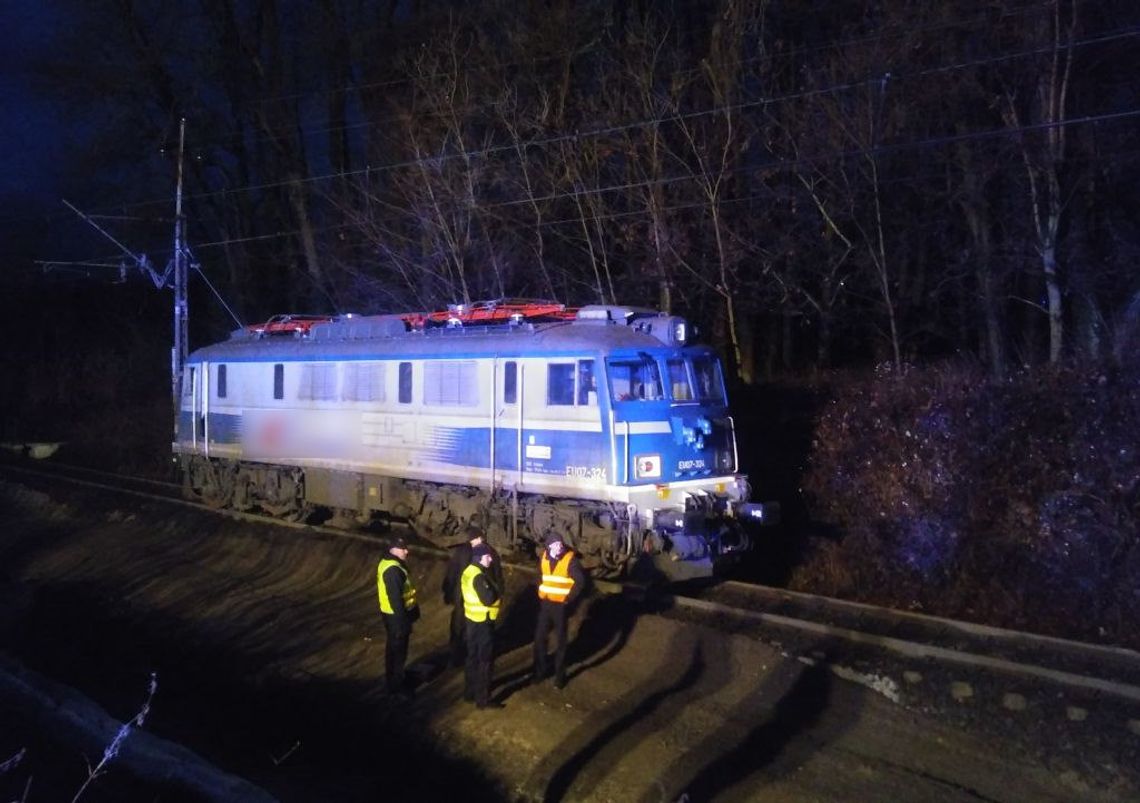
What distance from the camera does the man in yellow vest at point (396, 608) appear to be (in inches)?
385

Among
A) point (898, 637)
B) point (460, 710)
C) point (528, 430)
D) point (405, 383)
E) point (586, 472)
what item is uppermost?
point (405, 383)

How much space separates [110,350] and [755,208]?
32.3 m

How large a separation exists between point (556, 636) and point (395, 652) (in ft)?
4.94

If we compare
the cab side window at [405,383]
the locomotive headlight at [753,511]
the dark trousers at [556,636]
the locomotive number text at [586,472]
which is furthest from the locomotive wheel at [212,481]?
the dark trousers at [556,636]

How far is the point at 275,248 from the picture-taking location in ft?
122

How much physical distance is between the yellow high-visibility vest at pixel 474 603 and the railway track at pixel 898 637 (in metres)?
3.07

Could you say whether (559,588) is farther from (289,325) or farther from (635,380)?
(289,325)

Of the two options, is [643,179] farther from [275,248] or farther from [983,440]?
[275,248]

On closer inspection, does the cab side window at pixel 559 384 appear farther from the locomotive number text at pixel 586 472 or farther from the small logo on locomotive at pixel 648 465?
the small logo on locomotive at pixel 648 465

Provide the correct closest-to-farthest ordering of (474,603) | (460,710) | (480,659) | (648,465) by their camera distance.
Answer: (474,603) → (480,659) → (460,710) → (648,465)

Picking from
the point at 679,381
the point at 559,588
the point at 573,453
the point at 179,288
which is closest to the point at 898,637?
the point at 559,588

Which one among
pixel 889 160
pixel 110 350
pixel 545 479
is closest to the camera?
pixel 545 479

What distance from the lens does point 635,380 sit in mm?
12930

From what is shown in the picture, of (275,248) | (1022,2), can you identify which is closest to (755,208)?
(1022,2)
